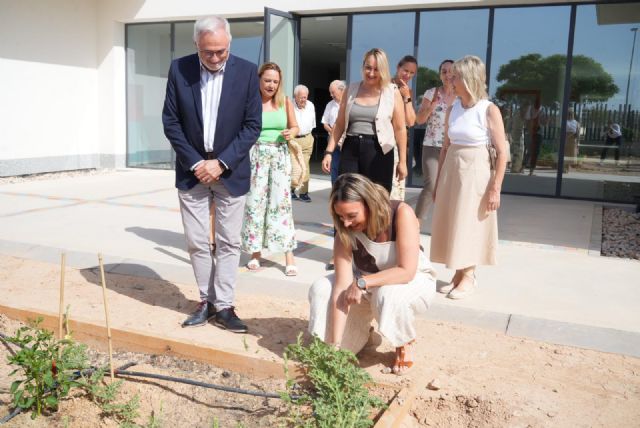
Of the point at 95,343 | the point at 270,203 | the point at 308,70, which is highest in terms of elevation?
the point at 308,70

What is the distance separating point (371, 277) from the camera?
10.2 ft

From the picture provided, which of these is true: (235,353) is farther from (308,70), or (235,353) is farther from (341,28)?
(308,70)

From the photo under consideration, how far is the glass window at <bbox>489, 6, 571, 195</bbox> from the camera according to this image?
10.1 meters

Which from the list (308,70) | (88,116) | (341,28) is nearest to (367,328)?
(341,28)

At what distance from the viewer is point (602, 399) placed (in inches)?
115

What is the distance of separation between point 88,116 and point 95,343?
10.7m

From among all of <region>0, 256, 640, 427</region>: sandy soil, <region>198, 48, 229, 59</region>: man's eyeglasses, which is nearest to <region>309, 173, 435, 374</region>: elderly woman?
<region>0, 256, 640, 427</region>: sandy soil

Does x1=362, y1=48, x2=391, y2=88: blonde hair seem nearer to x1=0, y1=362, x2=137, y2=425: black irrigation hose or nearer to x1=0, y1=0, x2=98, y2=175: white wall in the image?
x1=0, y1=362, x2=137, y2=425: black irrigation hose

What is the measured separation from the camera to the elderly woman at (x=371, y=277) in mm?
3031

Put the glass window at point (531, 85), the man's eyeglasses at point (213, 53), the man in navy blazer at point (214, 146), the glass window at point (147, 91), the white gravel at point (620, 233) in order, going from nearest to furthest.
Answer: the man's eyeglasses at point (213, 53) < the man in navy blazer at point (214, 146) < the white gravel at point (620, 233) < the glass window at point (531, 85) < the glass window at point (147, 91)

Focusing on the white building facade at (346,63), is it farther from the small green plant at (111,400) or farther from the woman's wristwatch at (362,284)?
the small green plant at (111,400)

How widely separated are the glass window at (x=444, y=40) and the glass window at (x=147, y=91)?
569 centimetres

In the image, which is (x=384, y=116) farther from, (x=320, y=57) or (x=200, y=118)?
(x=320, y=57)

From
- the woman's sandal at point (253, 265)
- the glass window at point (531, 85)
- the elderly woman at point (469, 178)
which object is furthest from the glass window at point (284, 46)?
the elderly woman at point (469, 178)
